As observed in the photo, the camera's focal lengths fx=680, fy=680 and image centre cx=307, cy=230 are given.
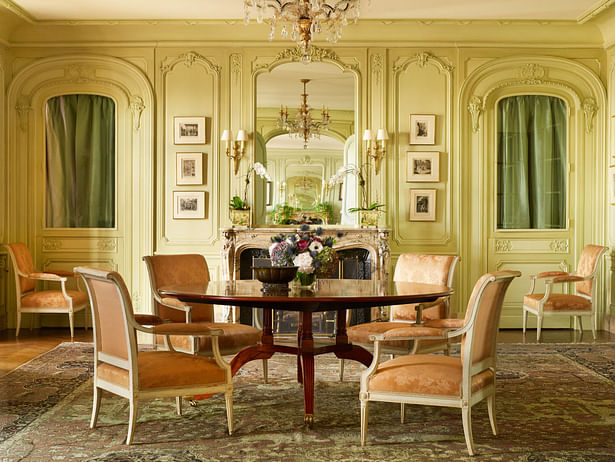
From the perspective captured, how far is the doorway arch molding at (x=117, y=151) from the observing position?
7.10 meters

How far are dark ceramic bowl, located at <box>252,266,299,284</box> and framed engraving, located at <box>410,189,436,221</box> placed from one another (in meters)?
3.29

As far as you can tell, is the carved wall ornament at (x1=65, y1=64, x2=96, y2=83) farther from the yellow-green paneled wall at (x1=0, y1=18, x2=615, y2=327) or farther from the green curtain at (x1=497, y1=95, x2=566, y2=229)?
the green curtain at (x1=497, y1=95, x2=566, y2=229)

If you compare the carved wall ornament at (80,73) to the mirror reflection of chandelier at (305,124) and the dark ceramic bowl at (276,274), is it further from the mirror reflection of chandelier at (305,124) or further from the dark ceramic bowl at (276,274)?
the dark ceramic bowl at (276,274)

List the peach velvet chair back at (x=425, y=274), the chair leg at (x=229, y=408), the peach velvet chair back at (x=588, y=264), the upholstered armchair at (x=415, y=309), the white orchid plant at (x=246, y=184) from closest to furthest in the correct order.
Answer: the chair leg at (x=229, y=408), the upholstered armchair at (x=415, y=309), the peach velvet chair back at (x=425, y=274), the peach velvet chair back at (x=588, y=264), the white orchid plant at (x=246, y=184)

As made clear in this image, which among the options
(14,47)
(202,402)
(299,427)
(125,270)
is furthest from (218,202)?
(299,427)

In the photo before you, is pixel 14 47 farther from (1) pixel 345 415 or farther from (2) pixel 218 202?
(1) pixel 345 415

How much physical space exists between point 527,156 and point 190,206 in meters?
3.59

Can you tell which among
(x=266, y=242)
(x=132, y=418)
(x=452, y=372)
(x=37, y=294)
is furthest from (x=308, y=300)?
(x=37, y=294)

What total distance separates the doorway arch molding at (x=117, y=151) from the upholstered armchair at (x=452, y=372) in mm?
4311

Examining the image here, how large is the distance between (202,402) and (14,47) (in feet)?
15.9

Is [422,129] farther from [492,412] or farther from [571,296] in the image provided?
[492,412]

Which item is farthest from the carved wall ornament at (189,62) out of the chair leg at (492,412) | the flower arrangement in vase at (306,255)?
the chair leg at (492,412)

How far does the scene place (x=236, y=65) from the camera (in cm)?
709

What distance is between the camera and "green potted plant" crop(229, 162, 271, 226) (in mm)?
6871
